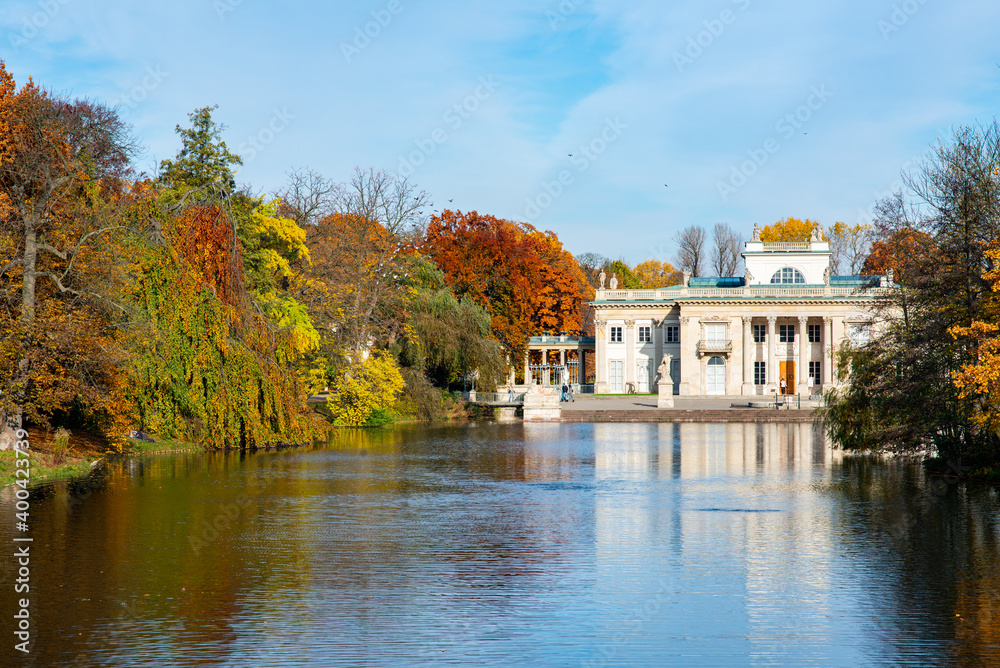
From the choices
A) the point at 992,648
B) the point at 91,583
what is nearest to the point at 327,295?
the point at 91,583

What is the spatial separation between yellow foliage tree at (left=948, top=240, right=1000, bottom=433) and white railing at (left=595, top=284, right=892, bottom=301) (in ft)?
148

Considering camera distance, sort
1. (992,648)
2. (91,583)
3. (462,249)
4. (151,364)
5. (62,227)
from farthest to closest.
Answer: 1. (462,249)
2. (151,364)
3. (62,227)
4. (91,583)
5. (992,648)

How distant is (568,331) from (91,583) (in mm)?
65403

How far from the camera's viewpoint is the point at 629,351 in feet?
219

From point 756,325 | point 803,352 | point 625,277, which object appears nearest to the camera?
point 803,352

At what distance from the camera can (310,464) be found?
76.2ft

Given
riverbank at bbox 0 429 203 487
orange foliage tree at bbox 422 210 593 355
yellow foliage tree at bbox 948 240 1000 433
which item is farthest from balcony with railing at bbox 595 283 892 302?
yellow foliage tree at bbox 948 240 1000 433

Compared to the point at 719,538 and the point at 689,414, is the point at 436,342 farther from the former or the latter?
the point at 719,538

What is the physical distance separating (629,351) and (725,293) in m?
7.86

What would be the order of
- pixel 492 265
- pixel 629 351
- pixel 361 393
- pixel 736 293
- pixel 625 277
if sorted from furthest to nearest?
pixel 625 277 < pixel 629 351 < pixel 736 293 < pixel 492 265 < pixel 361 393

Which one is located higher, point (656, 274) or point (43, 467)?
point (656, 274)

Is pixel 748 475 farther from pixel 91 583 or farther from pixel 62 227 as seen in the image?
pixel 62 227

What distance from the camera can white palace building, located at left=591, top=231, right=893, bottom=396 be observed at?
62.8m

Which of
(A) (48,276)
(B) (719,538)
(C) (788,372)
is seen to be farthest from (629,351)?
(B) (719,538)
